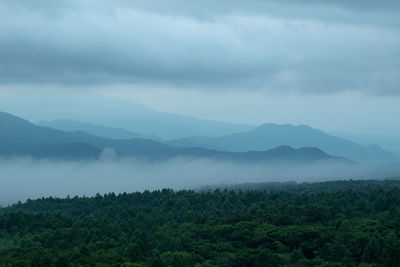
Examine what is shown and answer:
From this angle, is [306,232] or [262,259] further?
[306,232]

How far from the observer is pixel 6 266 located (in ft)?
140

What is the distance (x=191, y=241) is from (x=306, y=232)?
9.91 meters

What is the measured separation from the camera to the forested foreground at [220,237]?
44.2 metres

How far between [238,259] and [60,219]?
30.5 meters

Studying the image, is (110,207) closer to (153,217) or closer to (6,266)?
(153,217)

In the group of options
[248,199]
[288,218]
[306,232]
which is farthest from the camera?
[248,199]

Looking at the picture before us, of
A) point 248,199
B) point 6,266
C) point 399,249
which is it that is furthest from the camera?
point 248,199

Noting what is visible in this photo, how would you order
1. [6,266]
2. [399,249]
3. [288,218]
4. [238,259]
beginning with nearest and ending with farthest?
[399,249] < [6,266] < [238,259] < [288,218]

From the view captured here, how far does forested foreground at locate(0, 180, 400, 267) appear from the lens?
44188 millimetres

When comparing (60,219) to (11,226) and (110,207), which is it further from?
(110,207)

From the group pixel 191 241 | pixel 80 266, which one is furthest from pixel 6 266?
pixel 191 241

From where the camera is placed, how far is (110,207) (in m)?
86.1

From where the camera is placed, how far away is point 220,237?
177ft

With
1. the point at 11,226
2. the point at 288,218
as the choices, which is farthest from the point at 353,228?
the point at 11,226
